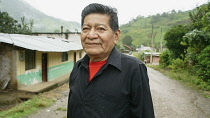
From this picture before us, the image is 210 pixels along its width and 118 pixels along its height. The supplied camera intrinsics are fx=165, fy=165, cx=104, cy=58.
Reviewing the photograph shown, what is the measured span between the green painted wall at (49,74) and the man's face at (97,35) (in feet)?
21.5

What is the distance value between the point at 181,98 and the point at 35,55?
695cm

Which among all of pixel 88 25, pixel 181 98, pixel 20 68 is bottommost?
pixel 181 98

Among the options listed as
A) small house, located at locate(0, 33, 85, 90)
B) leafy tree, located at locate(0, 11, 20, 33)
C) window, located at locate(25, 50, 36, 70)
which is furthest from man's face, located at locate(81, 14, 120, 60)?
leafy tree, located at locate(0, 11, 20, 33)

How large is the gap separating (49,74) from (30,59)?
6.54 feet

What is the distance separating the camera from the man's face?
141 cm

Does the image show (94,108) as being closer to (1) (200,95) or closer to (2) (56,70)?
(1) (200,95)

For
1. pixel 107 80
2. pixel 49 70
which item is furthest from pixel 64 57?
pixel 107 80

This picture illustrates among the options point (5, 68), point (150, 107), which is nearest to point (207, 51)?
point (150, 107)

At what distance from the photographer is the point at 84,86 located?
1444 millimetres

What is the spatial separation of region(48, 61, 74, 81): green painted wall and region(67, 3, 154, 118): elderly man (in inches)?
348

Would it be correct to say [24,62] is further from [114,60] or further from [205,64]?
[205,64]

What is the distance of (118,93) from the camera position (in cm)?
129

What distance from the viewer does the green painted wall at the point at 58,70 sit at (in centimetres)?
990

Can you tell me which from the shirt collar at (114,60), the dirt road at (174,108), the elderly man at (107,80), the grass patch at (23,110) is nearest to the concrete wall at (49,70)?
the grass patch at (23,110)
